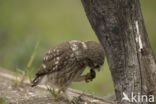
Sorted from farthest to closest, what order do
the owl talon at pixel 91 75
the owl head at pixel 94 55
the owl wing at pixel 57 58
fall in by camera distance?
1. the owl talon at pixel 91 75
2. the owl wing at pixel 57 58
3. the owl head at pixel 94 55

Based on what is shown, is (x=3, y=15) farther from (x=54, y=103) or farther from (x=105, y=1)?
(x=105, y=1)

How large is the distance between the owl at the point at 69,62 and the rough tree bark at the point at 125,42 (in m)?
0.11

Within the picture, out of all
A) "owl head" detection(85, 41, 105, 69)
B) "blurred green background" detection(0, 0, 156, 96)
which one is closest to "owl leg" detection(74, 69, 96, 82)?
"owl head" detection(85, 41, 105, 69)

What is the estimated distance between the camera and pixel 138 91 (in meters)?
2.45

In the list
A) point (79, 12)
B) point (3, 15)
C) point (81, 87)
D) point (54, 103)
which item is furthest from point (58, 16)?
point (54, 103)

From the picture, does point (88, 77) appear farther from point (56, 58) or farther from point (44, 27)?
point (44, 27)

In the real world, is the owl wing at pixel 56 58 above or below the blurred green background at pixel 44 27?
below

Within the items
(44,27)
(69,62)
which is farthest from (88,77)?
(44,27)

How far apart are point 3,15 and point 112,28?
5.10 meters

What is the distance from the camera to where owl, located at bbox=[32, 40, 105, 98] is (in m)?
2.50

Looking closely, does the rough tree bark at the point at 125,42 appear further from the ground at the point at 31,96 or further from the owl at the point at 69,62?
the ground at the point at 31,96

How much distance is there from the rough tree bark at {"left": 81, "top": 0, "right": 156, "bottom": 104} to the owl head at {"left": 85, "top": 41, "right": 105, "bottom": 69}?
0.06 metres

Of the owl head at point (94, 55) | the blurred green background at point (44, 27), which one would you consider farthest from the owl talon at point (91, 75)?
the blurred green background at point (44, 27)

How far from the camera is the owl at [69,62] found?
2502 mm
